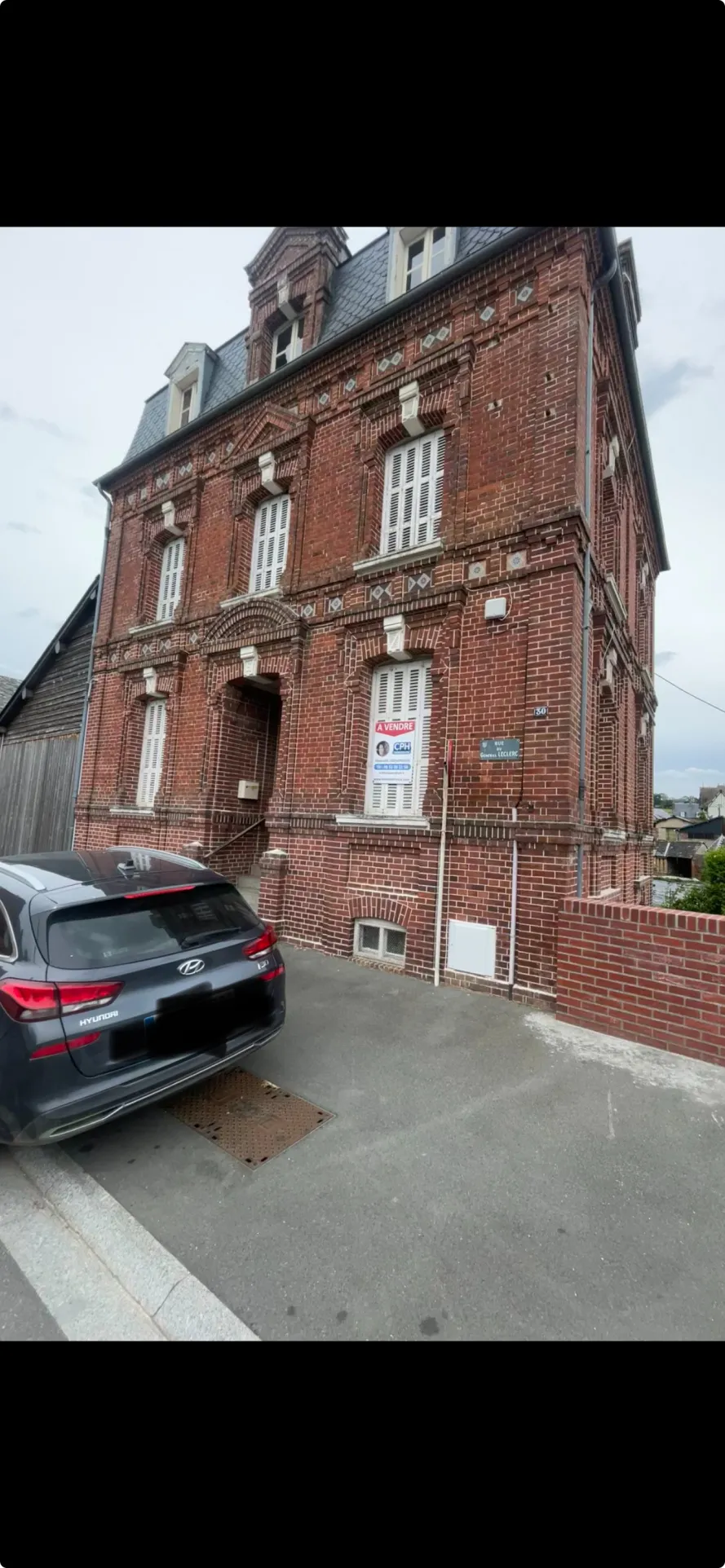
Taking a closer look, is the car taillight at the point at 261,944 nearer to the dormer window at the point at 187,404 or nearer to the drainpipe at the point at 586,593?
the drainpipe at the point at 586,593

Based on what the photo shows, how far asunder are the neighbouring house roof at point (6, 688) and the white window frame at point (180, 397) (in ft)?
34.6

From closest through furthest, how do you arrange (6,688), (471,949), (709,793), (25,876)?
1. (25,876)
2. (471,949)
3. (6,688)
4. (709,793)

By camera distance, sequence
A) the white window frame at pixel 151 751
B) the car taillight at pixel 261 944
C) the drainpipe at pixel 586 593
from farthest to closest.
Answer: the white window frame at pixel 151 751 < the drainpipe at pixel 586 593 < the car taillight at pixel 261 944

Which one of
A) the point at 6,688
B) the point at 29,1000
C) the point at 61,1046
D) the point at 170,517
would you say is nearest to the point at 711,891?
the point at 61,1046

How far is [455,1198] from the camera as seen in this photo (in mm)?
2691

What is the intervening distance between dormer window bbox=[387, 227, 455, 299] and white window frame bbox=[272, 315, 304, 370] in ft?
6.20

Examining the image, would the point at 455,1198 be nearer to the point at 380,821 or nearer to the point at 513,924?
the point at 513,924

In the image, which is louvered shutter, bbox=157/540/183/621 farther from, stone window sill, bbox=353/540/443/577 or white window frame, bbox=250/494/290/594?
stone window sill, bbox=353/540/443/577

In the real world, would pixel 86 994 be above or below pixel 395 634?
below

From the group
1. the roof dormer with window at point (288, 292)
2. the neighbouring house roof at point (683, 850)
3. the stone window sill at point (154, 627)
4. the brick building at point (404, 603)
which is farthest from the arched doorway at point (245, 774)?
the neighbouring house roof at point (683, 850)

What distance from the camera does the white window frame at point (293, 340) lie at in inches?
364

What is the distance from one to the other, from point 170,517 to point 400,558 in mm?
6061

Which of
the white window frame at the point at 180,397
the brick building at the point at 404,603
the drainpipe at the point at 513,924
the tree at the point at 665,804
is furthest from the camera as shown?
the tree at the point at 665,804
